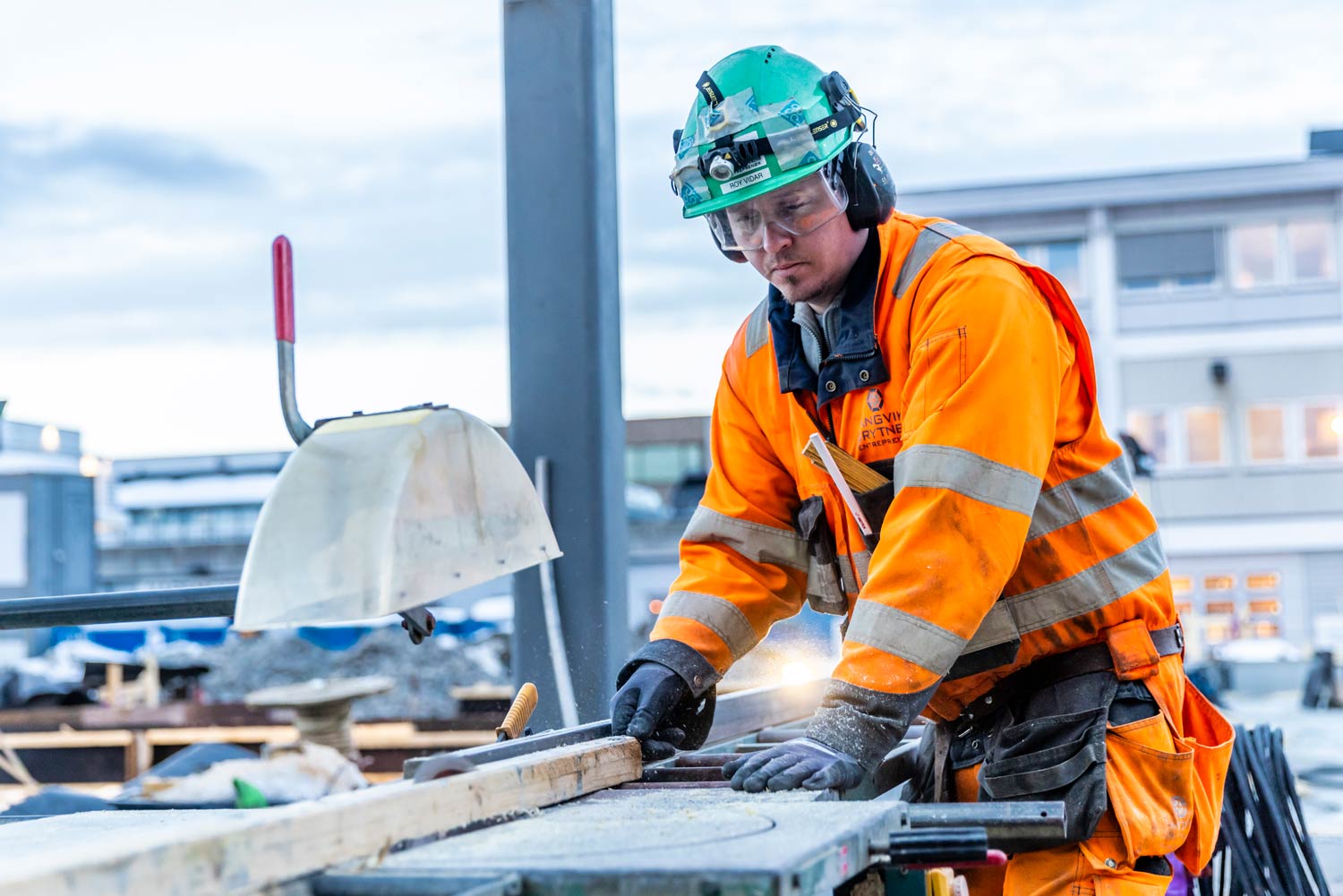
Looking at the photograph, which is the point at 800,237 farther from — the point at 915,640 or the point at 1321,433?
the point at 1321,433

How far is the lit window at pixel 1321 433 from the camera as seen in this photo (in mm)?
23703

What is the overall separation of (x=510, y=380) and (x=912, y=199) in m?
20.4

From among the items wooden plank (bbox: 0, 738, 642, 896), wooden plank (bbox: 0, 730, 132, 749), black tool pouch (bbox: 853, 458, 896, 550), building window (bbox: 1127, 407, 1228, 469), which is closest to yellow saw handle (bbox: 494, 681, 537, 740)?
wooden plank (bbox: 0, 738, 642, 896)

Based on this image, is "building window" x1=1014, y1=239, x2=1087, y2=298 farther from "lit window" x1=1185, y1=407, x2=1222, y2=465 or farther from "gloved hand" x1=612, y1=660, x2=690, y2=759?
"gloved hand" x1=612, y1=660, x2=690, y2=759

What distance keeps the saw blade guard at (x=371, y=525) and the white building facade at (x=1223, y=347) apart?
22.6 m

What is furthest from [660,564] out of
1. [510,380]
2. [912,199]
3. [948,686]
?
[948,686]

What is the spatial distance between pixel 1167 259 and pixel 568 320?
22366 mm

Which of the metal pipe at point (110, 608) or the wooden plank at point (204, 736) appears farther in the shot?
the wooden plank at point (204, 736)

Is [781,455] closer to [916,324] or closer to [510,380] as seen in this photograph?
[916,324]

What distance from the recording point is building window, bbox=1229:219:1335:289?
2448 cm

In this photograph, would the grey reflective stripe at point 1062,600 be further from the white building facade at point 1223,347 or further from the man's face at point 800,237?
the white building facade at point 1223,347

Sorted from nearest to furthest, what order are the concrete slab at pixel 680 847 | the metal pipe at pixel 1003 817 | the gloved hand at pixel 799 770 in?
the concrete slab at pixel 680 847
the metal pipe at pixel 1003 817
the gloved hand at pixel 799 770

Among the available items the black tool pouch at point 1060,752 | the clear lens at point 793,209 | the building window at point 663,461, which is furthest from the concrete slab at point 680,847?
the building window at point 663,461

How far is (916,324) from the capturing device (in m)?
2.51
